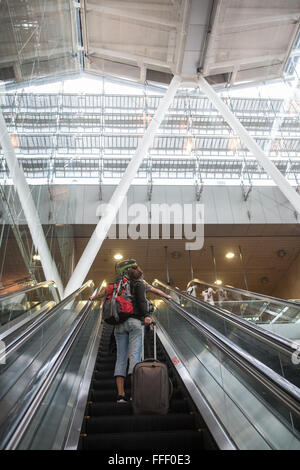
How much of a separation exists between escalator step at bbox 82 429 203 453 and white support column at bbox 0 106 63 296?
4557 mm

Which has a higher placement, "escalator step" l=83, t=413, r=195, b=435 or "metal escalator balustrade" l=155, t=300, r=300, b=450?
"metal escalator balustrade" l=155, t=300, r=300, b=450

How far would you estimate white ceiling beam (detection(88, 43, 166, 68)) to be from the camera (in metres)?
17.0

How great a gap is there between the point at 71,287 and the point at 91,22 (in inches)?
506

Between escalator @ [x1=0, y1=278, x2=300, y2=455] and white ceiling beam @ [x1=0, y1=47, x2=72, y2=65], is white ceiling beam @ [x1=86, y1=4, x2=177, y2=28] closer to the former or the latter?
white ceiling beam @ [x1=0, y1=47, x2=72, y2=65]

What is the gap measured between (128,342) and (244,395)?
1.59m

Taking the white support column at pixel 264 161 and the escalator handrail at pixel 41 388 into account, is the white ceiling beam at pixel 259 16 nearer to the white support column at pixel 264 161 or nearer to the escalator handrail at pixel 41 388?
the white support column at pixel 264 161

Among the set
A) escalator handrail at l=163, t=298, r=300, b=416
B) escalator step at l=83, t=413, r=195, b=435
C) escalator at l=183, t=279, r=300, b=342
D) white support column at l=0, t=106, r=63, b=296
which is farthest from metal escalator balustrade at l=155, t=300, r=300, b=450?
white support column at l=0, t=106, r=63, b=296

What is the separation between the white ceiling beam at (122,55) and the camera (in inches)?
668

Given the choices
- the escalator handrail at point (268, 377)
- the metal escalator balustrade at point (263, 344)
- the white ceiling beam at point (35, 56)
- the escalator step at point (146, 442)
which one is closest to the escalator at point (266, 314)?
the metal escalator balustrade at point (263, 344)

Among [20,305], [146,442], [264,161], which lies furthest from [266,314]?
[264,161]

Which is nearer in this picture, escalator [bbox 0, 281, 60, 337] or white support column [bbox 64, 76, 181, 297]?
escalator [bbox 0, 281, 60, 337]

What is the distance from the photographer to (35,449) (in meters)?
2.01

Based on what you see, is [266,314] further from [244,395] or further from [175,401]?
[244,395]

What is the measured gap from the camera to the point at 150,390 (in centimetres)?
309
